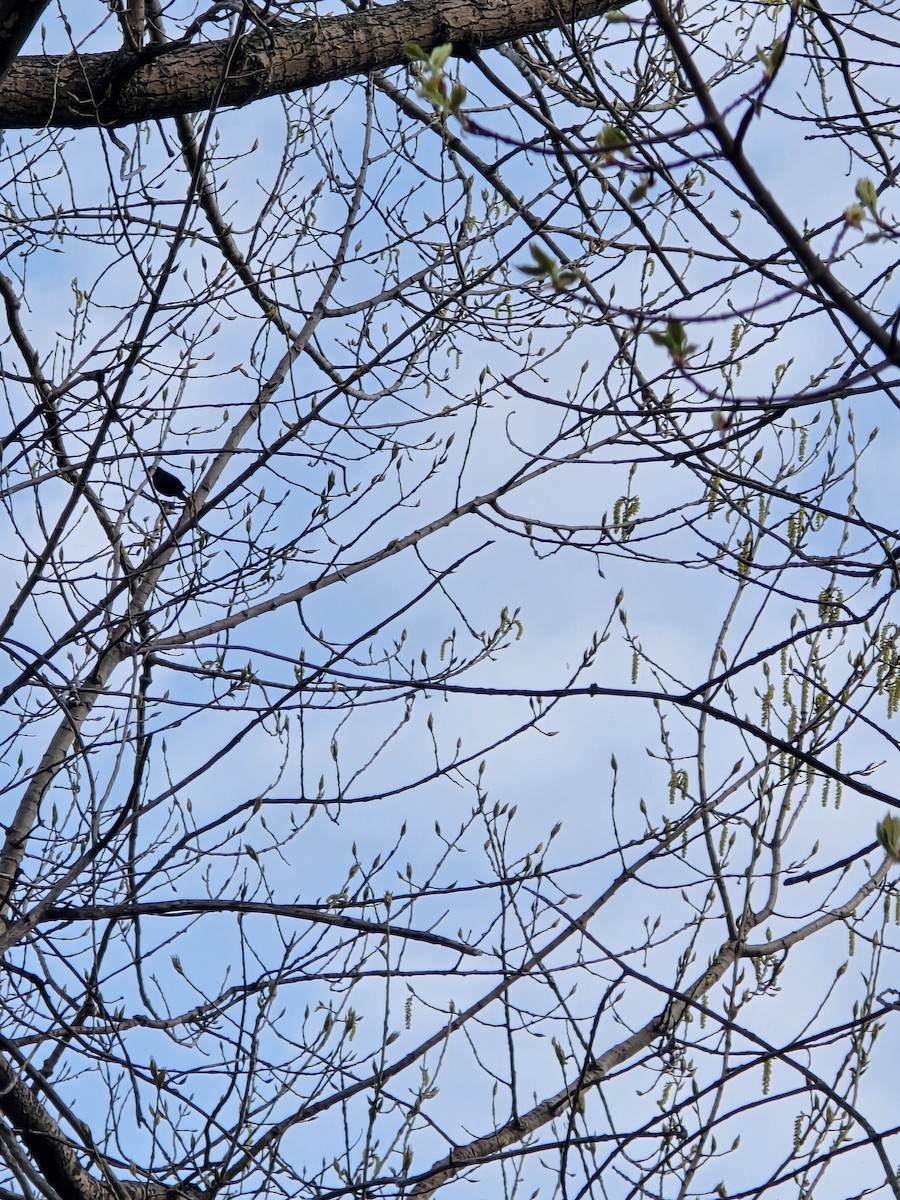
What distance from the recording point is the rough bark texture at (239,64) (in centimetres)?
281

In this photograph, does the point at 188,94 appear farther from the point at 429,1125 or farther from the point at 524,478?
the point at 429,1125

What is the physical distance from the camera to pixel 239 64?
2.88m

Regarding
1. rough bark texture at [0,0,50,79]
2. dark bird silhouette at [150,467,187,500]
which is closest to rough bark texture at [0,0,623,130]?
rough bark texture at [0,0,50,79]

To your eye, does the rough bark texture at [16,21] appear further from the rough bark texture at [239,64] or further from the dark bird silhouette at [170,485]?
the dark bird silhouette at [170,485]

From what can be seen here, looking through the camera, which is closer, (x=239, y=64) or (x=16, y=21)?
(x=16, y=21)

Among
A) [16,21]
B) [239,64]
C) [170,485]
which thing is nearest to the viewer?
[16,21]

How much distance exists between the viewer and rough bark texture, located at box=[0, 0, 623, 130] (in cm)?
281

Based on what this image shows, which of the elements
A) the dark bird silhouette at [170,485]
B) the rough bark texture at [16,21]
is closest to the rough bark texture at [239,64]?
the rough bark texture at [16,21]

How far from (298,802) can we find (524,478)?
43.0 inches

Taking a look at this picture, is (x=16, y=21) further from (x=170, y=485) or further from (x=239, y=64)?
(x=170, y=485)

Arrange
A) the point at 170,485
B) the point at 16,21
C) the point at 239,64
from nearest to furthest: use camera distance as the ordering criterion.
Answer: the point at 16,21 < the point at 239,64 < the point at 170,485

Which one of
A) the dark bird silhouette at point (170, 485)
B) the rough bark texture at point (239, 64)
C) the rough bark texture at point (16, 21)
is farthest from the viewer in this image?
the dark bird silhouette at point (170, 485)

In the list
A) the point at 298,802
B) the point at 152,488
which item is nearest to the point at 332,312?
the point at 152,488

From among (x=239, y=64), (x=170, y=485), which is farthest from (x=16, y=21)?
(x=170, y=485)
